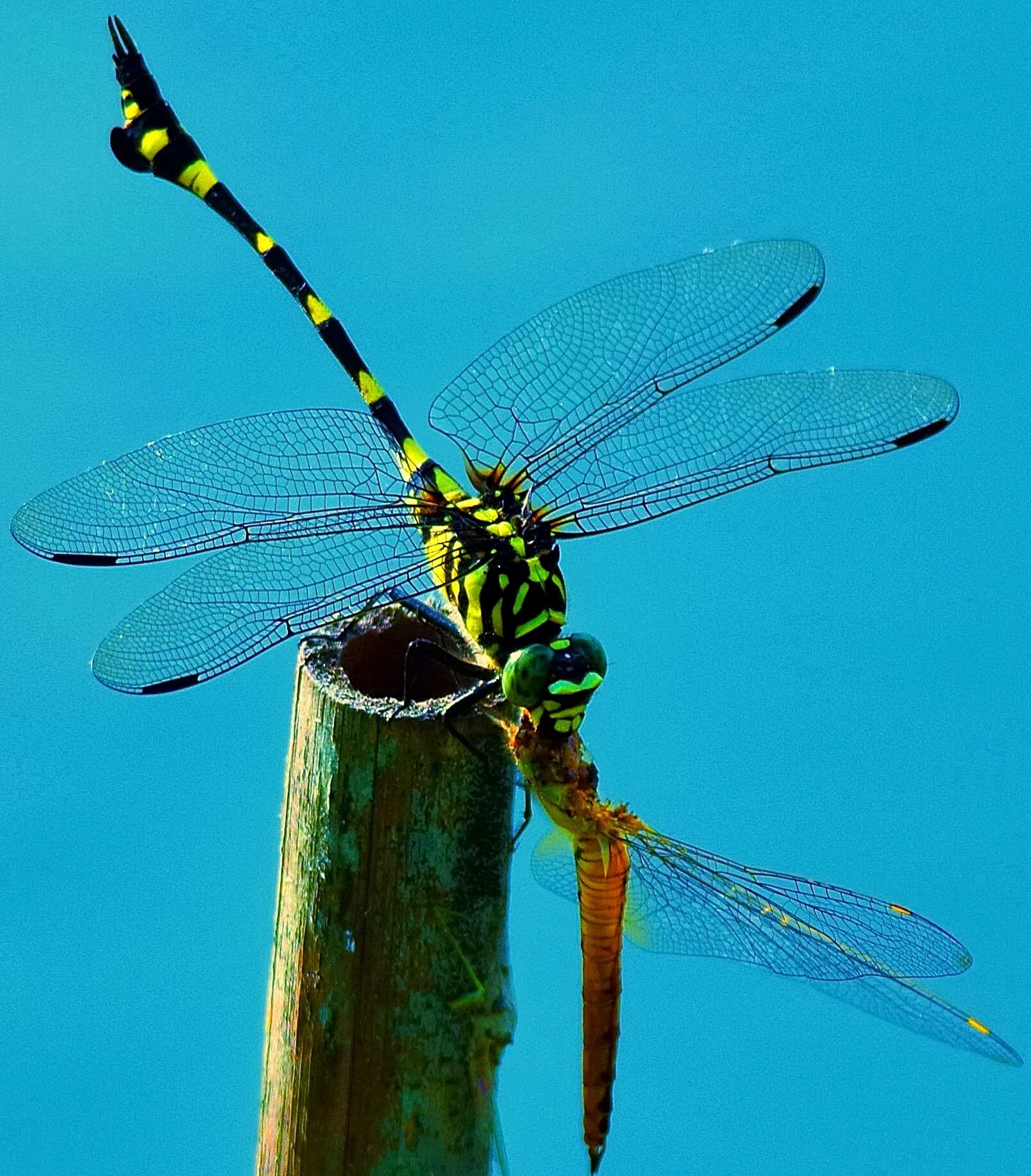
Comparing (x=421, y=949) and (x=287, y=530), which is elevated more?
(x=287, y=530)

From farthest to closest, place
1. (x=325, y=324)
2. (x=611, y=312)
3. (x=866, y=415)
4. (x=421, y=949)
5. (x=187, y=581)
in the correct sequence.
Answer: (x=325, y=324)
(x=611, y=312)
(x=866, y=415)
(x=187, y=581)
(x=421, y=949)

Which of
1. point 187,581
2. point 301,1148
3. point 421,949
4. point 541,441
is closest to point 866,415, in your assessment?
point 541,441

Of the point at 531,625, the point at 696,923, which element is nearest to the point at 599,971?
the point at 696,923

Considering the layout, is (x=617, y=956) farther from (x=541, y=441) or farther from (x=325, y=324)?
(x=325, y=324)

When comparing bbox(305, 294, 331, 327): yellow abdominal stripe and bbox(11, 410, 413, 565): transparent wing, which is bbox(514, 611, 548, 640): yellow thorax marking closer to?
bbox(11, 410, 413, 565): transparent wing

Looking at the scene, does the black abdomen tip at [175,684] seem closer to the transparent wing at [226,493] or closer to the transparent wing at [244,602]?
the transparent wing at [244,602]

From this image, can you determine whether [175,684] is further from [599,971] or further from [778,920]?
[778,920]
